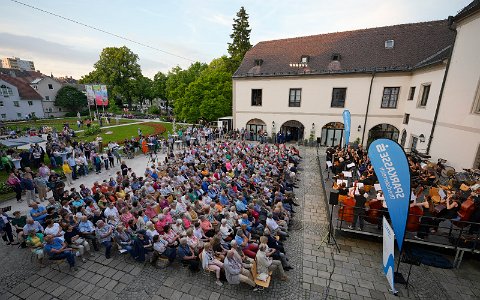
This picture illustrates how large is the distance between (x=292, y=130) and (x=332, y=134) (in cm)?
461

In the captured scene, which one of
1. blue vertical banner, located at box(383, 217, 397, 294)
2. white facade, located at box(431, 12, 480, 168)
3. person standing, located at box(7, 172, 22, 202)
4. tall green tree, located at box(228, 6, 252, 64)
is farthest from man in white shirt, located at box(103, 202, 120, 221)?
tall green tree, located at box(228, 6, 252, 64)

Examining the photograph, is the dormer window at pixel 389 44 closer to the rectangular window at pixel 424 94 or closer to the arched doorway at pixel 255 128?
the rectangular window at pixel 424 94

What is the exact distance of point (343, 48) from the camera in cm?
2367

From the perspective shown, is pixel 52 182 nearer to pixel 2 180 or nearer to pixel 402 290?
pixel 2 180

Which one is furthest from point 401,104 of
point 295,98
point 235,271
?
point 235,271

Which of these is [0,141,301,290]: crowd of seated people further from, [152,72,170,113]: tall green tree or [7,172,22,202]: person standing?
[152,72,170,113]: tall green tree

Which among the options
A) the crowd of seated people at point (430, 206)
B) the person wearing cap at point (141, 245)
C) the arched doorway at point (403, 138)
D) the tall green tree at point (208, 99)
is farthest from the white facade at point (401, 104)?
the person wearing cap at point (141, 245)

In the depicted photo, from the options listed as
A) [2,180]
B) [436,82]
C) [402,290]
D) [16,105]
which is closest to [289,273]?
[402,290]

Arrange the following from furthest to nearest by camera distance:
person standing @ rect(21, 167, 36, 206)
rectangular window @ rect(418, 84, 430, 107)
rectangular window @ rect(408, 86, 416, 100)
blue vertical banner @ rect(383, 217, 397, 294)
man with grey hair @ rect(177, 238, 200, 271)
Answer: rectangular window @ rect(408, 86, 416, 100)
rectangular window @ rect(418, 84, 430, 107)
person standing @ rect(21, 167, 36, 206)
man with grey hair @ rect(177, 238, 200, 271)
blue vertical banner @ rect(383, 217, 397, 294)

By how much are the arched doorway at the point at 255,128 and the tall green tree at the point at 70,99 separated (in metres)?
50.2

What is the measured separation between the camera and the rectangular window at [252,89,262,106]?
87.3 feet

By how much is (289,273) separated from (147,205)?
237 inches

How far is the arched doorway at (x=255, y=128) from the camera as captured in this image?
27466 mm

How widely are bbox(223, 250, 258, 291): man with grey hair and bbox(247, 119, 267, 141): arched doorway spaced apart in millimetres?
21415
